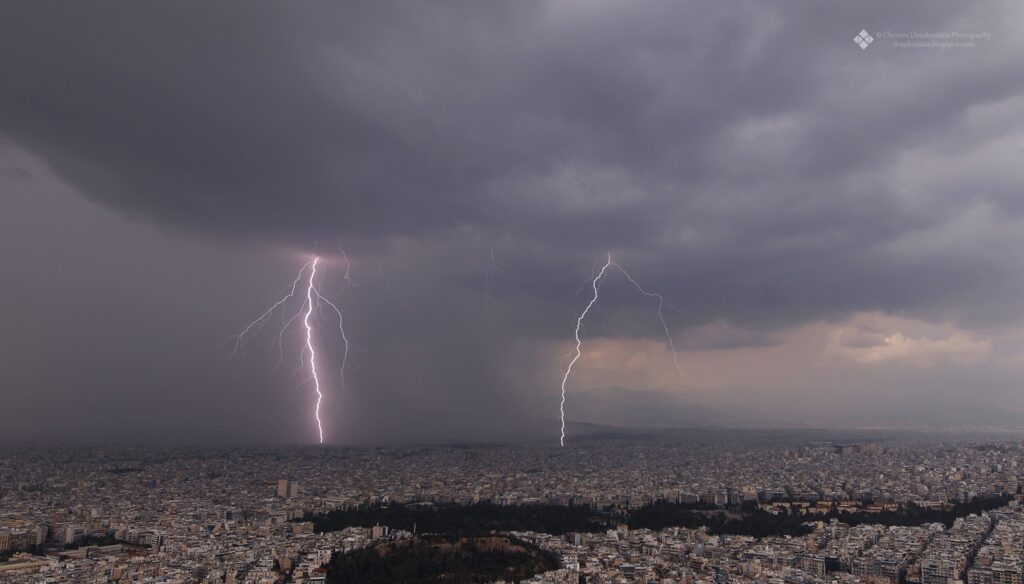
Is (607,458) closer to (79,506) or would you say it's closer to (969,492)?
(969,492)

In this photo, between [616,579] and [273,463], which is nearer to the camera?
[616,579]

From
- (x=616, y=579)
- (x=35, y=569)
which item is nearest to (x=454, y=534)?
(x=616, y=579)

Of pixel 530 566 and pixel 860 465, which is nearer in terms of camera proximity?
pixel 530 566

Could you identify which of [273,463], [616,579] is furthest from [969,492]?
[273,463]

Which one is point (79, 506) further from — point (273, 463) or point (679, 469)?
point (679, 469)

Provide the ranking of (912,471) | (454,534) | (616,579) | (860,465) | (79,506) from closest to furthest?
(616,579)
(454,534)
(79,506)
(912,471)
(860,465)

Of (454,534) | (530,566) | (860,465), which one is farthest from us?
(860,465)

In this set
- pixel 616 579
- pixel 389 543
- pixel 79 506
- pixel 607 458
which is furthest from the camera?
pixel 607 458

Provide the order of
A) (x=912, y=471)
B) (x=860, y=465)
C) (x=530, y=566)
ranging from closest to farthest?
1. (x=530, y=566)
2. (x=912, y=471)
3. (x=860, y=465)
